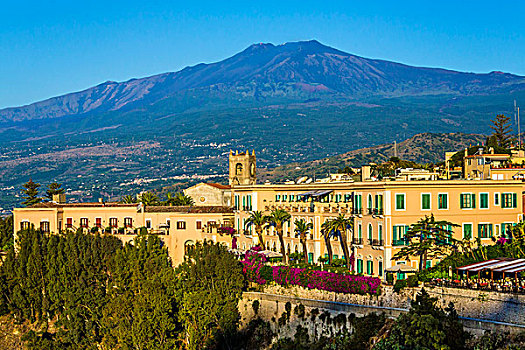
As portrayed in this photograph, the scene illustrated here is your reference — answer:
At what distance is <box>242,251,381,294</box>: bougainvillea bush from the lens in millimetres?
52250

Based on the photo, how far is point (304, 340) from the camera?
5075 cm

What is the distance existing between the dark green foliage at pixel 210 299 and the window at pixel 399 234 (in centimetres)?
973

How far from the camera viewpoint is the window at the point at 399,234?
2285 inches

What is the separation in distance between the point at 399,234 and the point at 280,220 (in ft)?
50.0

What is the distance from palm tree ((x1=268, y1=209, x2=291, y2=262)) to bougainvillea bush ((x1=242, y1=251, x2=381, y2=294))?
3.50m

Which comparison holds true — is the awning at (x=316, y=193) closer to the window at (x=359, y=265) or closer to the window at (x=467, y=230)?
the window at (x=359, y=265)

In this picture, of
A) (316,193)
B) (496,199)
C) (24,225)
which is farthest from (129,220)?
(496,199)

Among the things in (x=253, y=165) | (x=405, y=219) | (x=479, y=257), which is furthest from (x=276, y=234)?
(x=253, y=165)

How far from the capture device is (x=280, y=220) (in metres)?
71.8

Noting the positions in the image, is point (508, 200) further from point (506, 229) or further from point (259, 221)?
point (259, 221)

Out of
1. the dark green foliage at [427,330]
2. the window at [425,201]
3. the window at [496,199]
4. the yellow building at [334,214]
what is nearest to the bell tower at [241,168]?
the yellow building at [334,214]

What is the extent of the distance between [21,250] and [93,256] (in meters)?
7.07

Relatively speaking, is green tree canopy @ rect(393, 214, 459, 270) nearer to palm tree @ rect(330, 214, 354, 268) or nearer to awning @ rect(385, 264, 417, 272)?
awning @ rect(385, 264, 417, 272)

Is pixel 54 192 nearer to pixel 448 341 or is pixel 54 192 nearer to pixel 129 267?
pixel 129 267
